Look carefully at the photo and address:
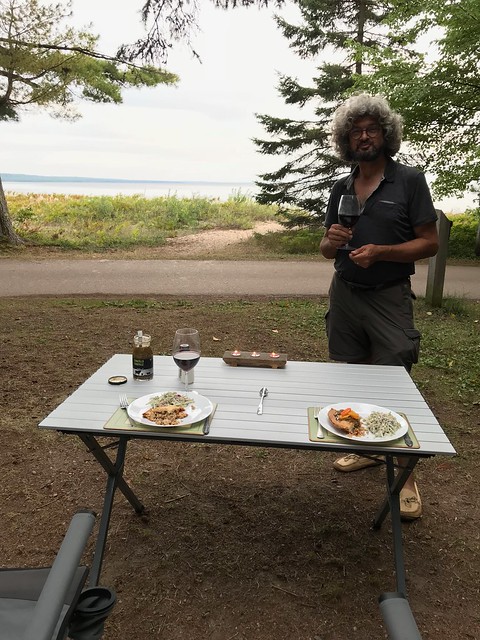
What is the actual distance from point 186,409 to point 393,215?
1.44m

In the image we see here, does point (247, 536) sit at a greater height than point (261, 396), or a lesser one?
lesser

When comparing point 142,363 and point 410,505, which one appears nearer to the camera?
point 142,363

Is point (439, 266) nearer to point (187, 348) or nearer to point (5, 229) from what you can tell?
point (187, 348)

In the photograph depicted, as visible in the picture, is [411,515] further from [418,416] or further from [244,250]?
[244,250]

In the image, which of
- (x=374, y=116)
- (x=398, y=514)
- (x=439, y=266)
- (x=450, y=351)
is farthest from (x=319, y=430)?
(x=439, y=266)

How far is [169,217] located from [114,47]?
10.6m

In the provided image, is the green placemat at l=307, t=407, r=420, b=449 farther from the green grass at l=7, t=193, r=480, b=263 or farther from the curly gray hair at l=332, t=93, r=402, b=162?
the green grass at l=7, t=193, r=480, b=263

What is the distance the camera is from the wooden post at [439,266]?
21.3 ft

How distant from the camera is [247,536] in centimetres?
253

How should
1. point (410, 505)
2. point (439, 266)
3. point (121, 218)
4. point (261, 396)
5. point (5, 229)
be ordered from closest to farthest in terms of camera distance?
point (261, 396)
point (410, 505)
point (439, 266)
point (5, 229)
point (121, 218)

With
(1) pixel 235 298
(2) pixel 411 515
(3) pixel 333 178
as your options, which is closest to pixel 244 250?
(3) pixel 333 178

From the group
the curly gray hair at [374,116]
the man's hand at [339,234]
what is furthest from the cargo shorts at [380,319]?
the curly gray hair at [374,116]

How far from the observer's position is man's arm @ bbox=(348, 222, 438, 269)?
2.43 m

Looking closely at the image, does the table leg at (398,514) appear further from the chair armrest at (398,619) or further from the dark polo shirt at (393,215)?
the dark polo shirt at (393,215)
